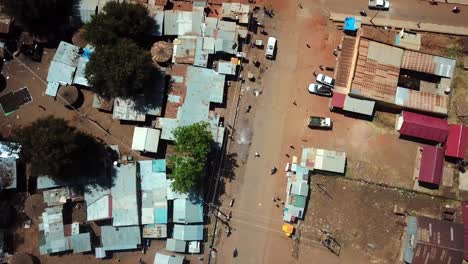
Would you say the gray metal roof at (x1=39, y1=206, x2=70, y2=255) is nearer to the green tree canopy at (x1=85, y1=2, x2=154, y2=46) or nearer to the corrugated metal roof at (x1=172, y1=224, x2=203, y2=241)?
the corrugated metal roof at (x1=172, y1=224, x2=203, y2=241)

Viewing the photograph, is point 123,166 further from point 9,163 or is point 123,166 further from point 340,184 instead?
point 340,184

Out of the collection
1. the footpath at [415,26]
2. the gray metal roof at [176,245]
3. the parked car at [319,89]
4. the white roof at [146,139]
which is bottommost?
the gray metal roof at [176,245]

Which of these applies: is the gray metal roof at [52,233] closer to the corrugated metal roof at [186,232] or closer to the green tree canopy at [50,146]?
the green tree canopy at [50,146]

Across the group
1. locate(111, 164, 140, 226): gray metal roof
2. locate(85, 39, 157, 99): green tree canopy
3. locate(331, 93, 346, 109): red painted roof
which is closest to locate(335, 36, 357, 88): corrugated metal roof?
locate(331, 93, 346, 109): red painted roof

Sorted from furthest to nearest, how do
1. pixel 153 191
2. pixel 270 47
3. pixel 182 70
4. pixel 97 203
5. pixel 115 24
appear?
pixel 270 47 < pixel 182 70 < pixel 153 191 < pixel 97 203 < pixel 115 24

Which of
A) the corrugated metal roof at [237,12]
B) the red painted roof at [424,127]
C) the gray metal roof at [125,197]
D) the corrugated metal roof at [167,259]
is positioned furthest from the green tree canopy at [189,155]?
the red painted roof at [424,127]

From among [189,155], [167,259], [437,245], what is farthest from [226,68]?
[437,245]

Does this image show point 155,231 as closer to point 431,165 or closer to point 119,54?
point 119,54
